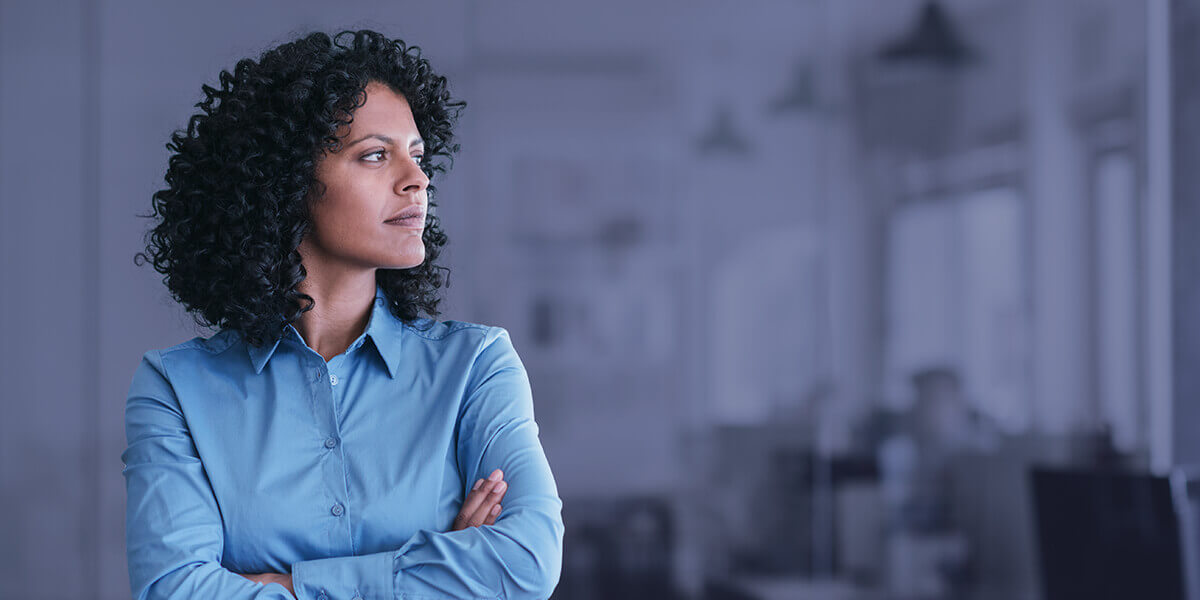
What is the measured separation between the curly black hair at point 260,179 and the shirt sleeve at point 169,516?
17 cm

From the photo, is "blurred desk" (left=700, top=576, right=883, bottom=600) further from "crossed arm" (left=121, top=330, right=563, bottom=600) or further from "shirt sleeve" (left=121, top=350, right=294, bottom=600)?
"shirt sleeve" (left=121, top=350, right=294, bottom=600)

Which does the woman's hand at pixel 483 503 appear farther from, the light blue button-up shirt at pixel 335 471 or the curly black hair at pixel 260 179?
the curly black hair at pixel 260 179

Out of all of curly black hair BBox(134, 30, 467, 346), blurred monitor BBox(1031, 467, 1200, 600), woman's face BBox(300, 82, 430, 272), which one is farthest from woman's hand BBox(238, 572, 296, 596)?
blurred monitor BBox(1031, 467, 1200, 600)

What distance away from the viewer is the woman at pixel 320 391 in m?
1.43

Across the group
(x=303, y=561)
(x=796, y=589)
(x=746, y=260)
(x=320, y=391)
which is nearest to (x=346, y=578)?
(x=303, y=561)

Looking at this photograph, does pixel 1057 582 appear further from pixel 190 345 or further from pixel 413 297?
pixel 190 345

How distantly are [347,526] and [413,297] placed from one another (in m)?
0.41

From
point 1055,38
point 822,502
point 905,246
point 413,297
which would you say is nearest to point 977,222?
point 905,246

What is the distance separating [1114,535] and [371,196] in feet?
7.22

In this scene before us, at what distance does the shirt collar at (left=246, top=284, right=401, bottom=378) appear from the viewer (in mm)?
1571

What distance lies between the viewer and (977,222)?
3.84 meters

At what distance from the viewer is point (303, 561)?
4.70ft

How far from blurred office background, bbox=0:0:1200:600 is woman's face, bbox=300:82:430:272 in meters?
2.06

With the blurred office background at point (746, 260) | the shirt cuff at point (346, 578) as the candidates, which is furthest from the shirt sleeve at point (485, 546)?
the blurred office background at point (746, 260)
